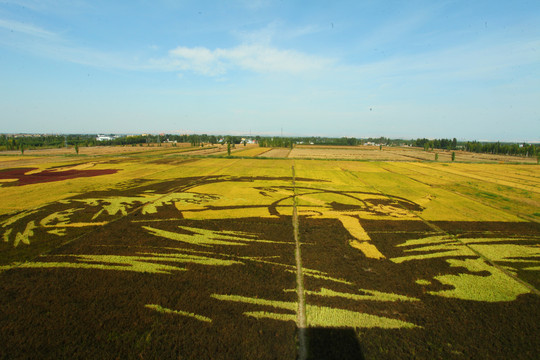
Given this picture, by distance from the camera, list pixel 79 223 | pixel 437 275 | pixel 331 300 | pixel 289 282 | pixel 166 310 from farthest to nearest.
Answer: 1. pixel 79 223
2. pixel 437 275
3. pixel 289 282
4. pixel 331 300
5. pixel 166 310

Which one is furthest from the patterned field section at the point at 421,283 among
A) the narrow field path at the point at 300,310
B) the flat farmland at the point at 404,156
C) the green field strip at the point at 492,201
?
the flat farmland at the point at 404,156

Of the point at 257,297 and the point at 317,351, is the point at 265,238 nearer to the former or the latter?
the point at 257,297

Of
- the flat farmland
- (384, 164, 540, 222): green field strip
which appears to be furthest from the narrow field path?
the flat farmland

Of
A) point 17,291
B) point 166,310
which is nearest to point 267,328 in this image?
point 166,310

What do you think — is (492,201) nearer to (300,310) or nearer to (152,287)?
(300,310)

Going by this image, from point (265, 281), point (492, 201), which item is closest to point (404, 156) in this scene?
point (492, 201)

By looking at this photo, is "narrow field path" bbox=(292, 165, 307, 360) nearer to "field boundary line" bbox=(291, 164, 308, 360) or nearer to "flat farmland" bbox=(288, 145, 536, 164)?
"field boundary line" bbox=(291, 164, 308, 360)
